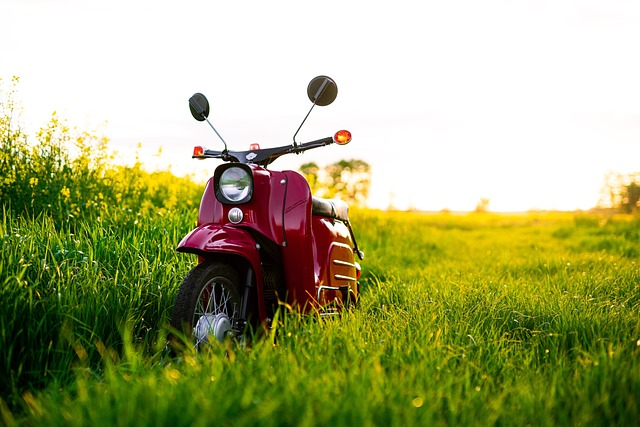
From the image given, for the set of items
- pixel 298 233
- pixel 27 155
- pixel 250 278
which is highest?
pixel 27 155

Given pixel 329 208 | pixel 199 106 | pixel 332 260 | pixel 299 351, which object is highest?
pixel 199 106

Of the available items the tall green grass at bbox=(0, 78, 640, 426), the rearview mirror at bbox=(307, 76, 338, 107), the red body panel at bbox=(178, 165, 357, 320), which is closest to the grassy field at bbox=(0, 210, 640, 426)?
the tall green grass at bbox=(0, 78, 640, 426)

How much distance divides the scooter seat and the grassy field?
0.74 metres

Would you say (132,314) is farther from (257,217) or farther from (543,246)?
(543,246)

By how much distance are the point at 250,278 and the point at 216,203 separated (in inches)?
20.7

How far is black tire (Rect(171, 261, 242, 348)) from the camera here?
3293mm

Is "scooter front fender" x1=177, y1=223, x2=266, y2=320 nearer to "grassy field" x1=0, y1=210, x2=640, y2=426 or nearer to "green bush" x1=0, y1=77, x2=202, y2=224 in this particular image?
"grassy field" x1=0, y1=210, x2=640, y2=426

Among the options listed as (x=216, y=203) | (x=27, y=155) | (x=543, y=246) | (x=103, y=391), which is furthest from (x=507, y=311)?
(x=543, y=246)

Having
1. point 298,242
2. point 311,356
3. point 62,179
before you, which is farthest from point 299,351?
point 62,179

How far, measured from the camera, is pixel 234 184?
3.81 m

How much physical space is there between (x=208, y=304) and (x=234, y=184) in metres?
Result: 0.76

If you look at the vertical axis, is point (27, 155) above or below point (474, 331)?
above

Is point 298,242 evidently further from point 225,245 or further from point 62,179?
point 62,179

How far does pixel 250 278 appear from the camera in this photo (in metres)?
3.74
